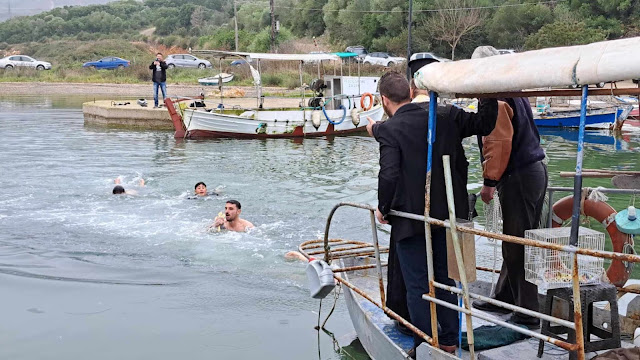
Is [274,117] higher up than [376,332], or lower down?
higher up

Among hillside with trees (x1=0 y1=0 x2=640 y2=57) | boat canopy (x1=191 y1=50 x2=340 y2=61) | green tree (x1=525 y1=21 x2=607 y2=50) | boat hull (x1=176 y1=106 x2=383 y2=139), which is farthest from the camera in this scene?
hillside with trees (x1=0 y1=0 x2=640 y2=57)

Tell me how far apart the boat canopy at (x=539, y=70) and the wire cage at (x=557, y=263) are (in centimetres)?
122

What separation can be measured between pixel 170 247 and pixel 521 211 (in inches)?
282

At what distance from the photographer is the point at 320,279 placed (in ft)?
20.4

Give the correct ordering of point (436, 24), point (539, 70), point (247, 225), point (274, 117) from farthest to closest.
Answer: point (436, 24) → point (274, 117) → point (247, 225) → point (539, 70)

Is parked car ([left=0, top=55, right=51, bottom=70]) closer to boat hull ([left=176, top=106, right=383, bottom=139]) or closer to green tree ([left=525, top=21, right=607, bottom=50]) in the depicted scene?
green tree ([left=525, top=21, right=607, bottom=50])

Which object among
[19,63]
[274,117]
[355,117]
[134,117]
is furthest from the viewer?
[19,63]

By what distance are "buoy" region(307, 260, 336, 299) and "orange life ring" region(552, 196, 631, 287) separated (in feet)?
7.39

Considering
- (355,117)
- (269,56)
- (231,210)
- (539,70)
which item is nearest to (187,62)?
(269,56)

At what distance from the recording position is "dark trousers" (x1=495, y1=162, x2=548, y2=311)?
567 cm

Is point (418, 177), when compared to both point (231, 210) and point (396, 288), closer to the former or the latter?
point (396, 288)

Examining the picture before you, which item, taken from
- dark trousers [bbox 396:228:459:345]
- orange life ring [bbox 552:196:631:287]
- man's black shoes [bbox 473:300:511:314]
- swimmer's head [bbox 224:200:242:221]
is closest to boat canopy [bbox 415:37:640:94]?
dark trousers [bbox 396:228:459:345]

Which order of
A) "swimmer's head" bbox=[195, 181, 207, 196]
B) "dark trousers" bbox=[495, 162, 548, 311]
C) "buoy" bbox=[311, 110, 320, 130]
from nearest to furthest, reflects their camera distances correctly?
"dark trousers" bbox=[495, 162, 548, 311], "swimmer's head" bbox=[195, 181, 207, 196], "buoy" bbox=[311, 110, 320, 130]

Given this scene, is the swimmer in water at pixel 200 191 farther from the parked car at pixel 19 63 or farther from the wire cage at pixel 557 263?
the parked car at pixel 19 63
